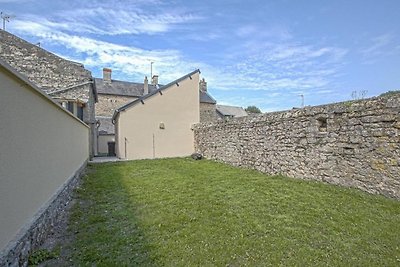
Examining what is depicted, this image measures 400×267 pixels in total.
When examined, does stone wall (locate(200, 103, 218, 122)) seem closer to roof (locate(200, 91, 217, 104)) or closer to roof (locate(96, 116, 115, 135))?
roof (locate(200, 91, 217, 104))

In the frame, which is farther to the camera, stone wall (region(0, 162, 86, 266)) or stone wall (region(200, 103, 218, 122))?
stone wall (region(200, 103, 218, 122))

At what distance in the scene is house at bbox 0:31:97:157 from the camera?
45.0 feet

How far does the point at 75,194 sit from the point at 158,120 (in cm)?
1011

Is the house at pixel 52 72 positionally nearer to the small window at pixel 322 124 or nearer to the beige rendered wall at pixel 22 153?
the beige rendered wall at pixel 22 153

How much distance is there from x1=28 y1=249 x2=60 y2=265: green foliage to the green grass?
0.26m

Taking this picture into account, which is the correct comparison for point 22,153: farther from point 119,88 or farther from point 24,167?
point 119,88

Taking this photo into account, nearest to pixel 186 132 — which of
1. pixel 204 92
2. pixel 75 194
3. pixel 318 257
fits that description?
pixel 75 194

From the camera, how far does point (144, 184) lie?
7.42m

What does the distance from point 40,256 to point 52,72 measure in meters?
14.5

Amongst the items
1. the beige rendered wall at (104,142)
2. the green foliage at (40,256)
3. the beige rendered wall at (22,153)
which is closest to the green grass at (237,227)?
the green foliage at (40,256)

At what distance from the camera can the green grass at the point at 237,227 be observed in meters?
2.96

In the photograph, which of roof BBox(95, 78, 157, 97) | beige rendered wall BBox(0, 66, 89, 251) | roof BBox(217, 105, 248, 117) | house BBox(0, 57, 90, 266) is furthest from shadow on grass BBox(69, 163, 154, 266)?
roof BBox(217, 105, 248, 117)

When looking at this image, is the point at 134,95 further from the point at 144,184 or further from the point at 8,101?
the point at 8,101

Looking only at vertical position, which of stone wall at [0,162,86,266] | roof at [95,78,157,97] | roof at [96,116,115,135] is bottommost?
stone wall at [0,162,86,266]
